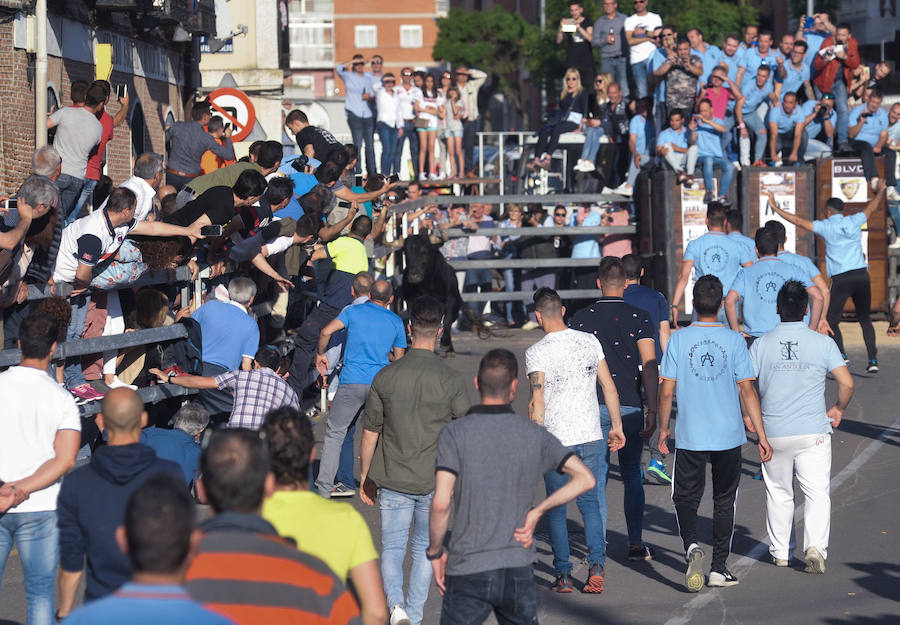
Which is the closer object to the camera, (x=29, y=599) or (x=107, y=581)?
(x=107, y=581)

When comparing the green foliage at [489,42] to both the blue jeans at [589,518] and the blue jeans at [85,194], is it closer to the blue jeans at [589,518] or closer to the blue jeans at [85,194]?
the blue jeans at [85,194]

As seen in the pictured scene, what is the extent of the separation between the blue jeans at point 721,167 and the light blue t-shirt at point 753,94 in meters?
0.87

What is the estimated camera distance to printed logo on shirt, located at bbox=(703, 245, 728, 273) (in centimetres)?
1339

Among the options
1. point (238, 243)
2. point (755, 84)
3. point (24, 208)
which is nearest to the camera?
point (24, 208)

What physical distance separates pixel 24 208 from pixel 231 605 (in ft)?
16.7

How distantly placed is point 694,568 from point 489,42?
61.4 metres

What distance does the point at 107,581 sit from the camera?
203 inches

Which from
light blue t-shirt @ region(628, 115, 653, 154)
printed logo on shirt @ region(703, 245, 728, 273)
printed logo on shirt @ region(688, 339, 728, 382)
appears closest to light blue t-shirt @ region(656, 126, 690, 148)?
light blue t-shirt @ region(628, 115, 653, 154)

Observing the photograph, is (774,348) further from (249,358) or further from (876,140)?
(876,140)

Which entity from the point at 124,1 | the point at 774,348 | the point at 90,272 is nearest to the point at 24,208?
the point at 90,272

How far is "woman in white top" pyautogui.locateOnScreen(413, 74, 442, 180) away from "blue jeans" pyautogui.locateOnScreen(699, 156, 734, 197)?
4.58m

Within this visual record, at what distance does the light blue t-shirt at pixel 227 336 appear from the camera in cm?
1036

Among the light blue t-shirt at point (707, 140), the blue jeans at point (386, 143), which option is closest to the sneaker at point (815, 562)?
the light blue t-shirt at point (707, 140)

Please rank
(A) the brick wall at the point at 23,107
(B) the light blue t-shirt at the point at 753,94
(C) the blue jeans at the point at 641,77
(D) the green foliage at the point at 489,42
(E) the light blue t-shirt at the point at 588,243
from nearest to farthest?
(A) the brick wall at the point at 23,107 → (B) the light blue t-shirt at the point at 753,94 → (C) the blue jeans at the point at 641,77 → (E) the light blue t-shirt at the point at 588,243 → (D) the green foliage at the point at 489,42
